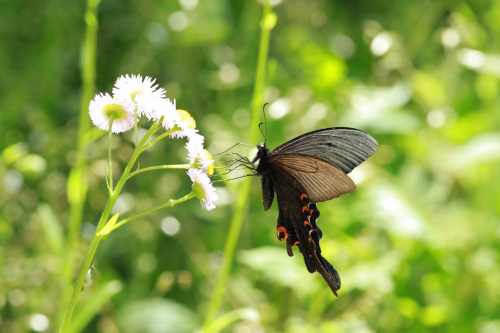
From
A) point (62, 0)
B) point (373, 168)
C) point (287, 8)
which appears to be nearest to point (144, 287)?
point (373, 168)

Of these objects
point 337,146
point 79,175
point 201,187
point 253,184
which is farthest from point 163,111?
point 253,184

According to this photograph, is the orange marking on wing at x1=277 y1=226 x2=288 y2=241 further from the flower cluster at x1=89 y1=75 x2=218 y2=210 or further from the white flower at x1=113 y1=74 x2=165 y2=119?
the white flower at x1=113 y1=74 x2=165 y2=119

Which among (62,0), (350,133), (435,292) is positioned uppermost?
(62,0)

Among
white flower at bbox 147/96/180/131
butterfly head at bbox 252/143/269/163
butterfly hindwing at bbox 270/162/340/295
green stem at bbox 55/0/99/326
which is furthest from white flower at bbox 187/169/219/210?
green stem at bbox 55/0/99/326

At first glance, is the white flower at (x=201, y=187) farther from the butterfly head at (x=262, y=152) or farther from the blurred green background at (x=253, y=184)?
the blurred green background at (x=253, y=184)

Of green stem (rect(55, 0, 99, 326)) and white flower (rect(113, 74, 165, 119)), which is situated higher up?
green stem (rect(55, 0, 99, 326))

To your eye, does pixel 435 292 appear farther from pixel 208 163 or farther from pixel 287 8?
pixel 287 8
